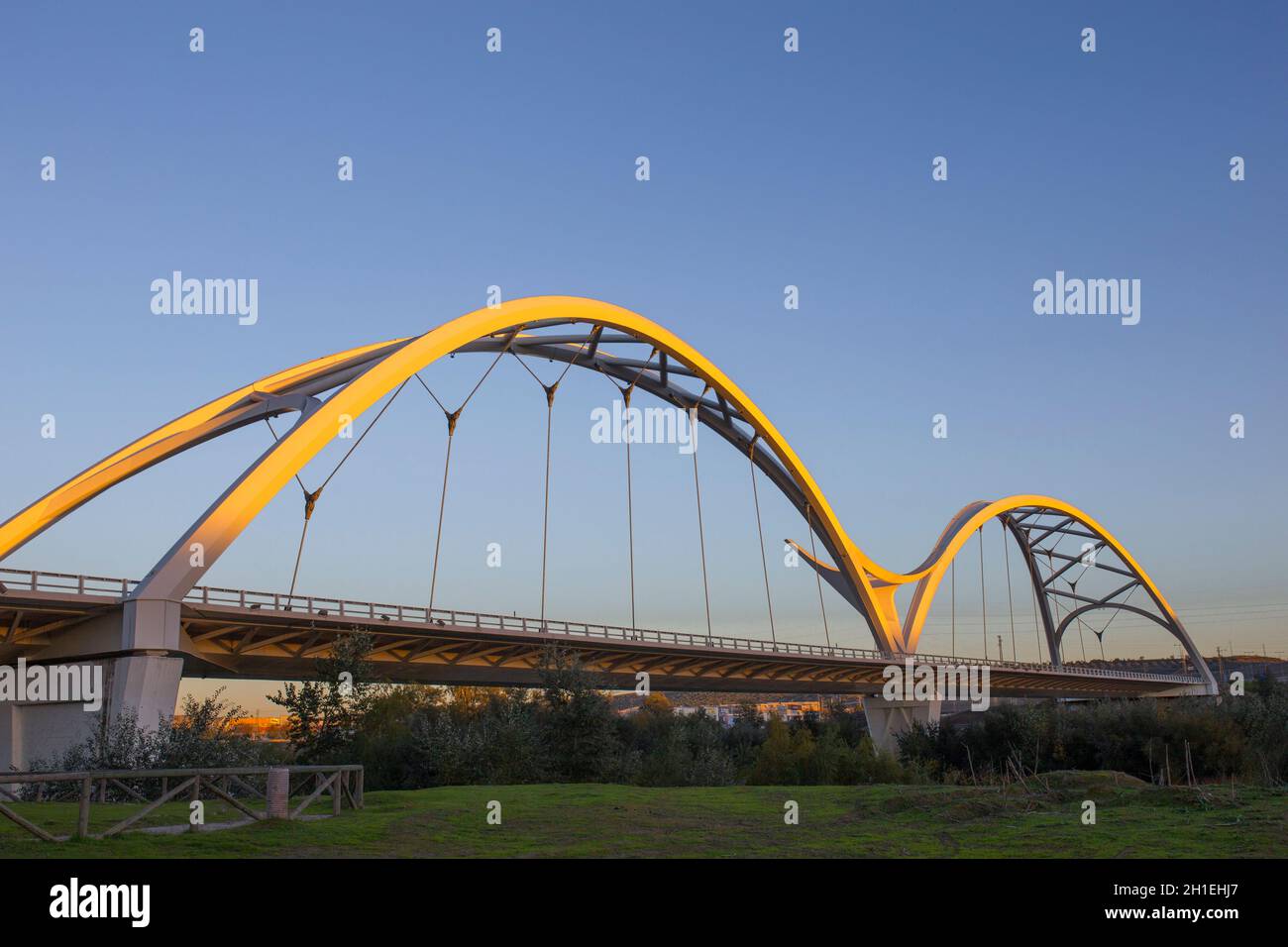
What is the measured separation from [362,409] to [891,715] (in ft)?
144

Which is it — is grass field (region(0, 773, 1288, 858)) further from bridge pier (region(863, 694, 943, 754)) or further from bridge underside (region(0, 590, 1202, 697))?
bridge pier (region(863, 694, 943, 754))

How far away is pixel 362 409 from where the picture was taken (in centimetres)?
3241

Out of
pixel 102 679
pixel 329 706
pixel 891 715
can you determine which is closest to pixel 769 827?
pixel 329 706

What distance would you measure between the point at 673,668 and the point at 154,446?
27.2 meters

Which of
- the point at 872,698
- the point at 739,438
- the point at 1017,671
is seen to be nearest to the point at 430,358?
the point at 739,438

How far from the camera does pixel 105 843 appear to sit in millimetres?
11984

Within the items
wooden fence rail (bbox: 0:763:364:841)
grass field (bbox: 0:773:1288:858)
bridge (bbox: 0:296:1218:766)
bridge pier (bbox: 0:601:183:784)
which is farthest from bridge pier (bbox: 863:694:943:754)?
wooden fence rail (bbox: 0:763:364:841)

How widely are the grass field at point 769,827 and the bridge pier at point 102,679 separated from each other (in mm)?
10776

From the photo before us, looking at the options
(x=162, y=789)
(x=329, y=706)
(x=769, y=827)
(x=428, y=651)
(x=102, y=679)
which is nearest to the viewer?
(x=162, y=789)

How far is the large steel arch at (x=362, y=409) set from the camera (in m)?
29.2

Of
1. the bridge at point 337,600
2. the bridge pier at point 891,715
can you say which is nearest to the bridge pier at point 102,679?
the bridge at point 337,600

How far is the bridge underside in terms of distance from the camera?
99.5 ft

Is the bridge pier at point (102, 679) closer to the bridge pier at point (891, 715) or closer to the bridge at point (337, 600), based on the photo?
the bridge at point (337, 600)

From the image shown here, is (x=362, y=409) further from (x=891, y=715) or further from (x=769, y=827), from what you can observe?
(x=891, y=715)
